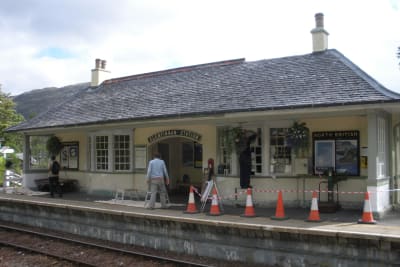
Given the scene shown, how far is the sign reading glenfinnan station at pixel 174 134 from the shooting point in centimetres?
1446

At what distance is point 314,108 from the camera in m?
10.6

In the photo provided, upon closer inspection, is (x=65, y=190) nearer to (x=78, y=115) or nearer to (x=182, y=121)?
(x=78, y=115)

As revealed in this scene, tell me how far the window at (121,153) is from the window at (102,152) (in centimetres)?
54

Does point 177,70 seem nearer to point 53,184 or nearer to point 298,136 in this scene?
point 53,184

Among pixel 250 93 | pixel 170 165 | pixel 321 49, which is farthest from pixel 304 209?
pixel 170 165

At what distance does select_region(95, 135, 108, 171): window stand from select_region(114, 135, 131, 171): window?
0.54 metres

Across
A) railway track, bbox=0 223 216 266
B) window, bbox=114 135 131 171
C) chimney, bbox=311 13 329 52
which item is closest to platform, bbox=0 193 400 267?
railway track, bbox=0 223 216 266

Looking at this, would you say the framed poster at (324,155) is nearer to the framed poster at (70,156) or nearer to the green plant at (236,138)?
the green plant at (236,138)

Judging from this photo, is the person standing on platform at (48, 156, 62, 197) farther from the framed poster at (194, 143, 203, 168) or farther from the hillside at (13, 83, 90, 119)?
the hillside at (13, 83, 90, 119)

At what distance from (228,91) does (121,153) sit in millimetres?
5192

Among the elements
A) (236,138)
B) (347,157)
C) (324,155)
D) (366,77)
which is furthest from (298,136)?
(366,77)

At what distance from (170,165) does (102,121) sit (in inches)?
148

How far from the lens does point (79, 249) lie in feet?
36.8

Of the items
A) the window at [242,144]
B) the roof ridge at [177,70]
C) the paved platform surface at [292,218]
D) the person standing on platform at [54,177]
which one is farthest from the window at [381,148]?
the person standing on platform at [54,177]
